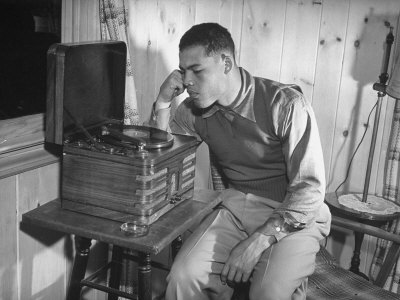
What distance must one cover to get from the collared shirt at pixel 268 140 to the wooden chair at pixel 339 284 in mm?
308

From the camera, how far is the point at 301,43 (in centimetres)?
285

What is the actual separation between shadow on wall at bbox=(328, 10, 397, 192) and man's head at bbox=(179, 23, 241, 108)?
0.92m

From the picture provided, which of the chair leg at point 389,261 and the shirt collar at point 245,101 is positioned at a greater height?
the shirt collar at point 245,101

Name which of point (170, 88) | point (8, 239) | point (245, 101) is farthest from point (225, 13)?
point (8, 239)

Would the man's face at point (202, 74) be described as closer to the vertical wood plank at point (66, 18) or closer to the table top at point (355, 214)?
the vertical wood plank at point (66, 18)

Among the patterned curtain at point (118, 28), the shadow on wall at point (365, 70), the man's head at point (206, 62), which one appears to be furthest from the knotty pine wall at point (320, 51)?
the man's head at point (206, 62)

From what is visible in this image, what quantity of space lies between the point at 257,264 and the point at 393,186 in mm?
1146

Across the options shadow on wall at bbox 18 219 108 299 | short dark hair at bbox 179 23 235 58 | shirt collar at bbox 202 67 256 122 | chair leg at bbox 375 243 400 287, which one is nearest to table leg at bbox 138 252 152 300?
shadow on wall at bbox 18 219 108 299

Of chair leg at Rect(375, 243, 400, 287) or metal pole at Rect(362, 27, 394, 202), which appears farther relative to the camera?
metal pole at Rect(362, 27, 394, 202)

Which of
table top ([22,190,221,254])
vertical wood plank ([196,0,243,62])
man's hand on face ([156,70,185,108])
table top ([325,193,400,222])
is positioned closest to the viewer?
table top ([22,190,221,254])

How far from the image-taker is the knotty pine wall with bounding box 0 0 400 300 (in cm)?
271

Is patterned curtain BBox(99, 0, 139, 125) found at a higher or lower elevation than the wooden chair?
higher

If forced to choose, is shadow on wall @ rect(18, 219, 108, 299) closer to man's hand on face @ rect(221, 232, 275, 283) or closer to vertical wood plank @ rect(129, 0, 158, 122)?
man's hand on face @ rect(221, 232, 275, 283)

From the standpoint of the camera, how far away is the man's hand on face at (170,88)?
2307 mm
